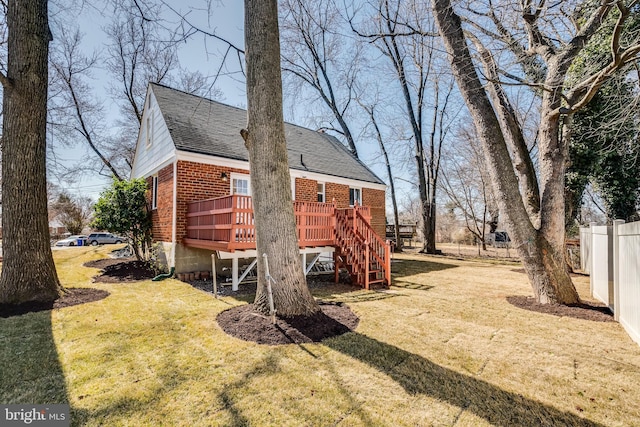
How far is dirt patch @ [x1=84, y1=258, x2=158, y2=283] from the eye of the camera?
27.0 ft

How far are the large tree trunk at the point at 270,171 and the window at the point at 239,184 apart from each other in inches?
200

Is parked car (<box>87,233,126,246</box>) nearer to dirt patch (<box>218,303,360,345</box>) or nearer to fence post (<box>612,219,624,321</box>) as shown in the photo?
dirt patch (<box>218,303,360,345</box>)

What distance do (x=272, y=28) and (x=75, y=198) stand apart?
4118 cm

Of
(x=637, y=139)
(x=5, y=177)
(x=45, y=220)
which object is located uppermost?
(x=637, y=139)

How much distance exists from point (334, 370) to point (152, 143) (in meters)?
10.5

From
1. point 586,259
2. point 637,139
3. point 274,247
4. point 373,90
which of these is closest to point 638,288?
point 274,247

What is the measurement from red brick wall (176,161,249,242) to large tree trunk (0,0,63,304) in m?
2.97

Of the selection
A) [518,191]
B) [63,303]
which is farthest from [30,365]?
[518,191]

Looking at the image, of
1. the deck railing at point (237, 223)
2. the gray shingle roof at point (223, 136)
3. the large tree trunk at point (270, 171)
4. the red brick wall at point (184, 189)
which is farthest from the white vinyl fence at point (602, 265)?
the red brick wall at point (184, 189)

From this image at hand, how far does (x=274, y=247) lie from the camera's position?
453 cm

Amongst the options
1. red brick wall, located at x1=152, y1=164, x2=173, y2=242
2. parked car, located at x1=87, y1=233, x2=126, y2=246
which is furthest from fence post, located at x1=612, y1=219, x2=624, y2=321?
parked car, located at x1=87, y1=233, x2=126, y2=246

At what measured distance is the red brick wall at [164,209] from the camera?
8875 mm

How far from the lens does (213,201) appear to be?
7.57 metres

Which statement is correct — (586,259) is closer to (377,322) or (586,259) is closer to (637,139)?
(637,139)
